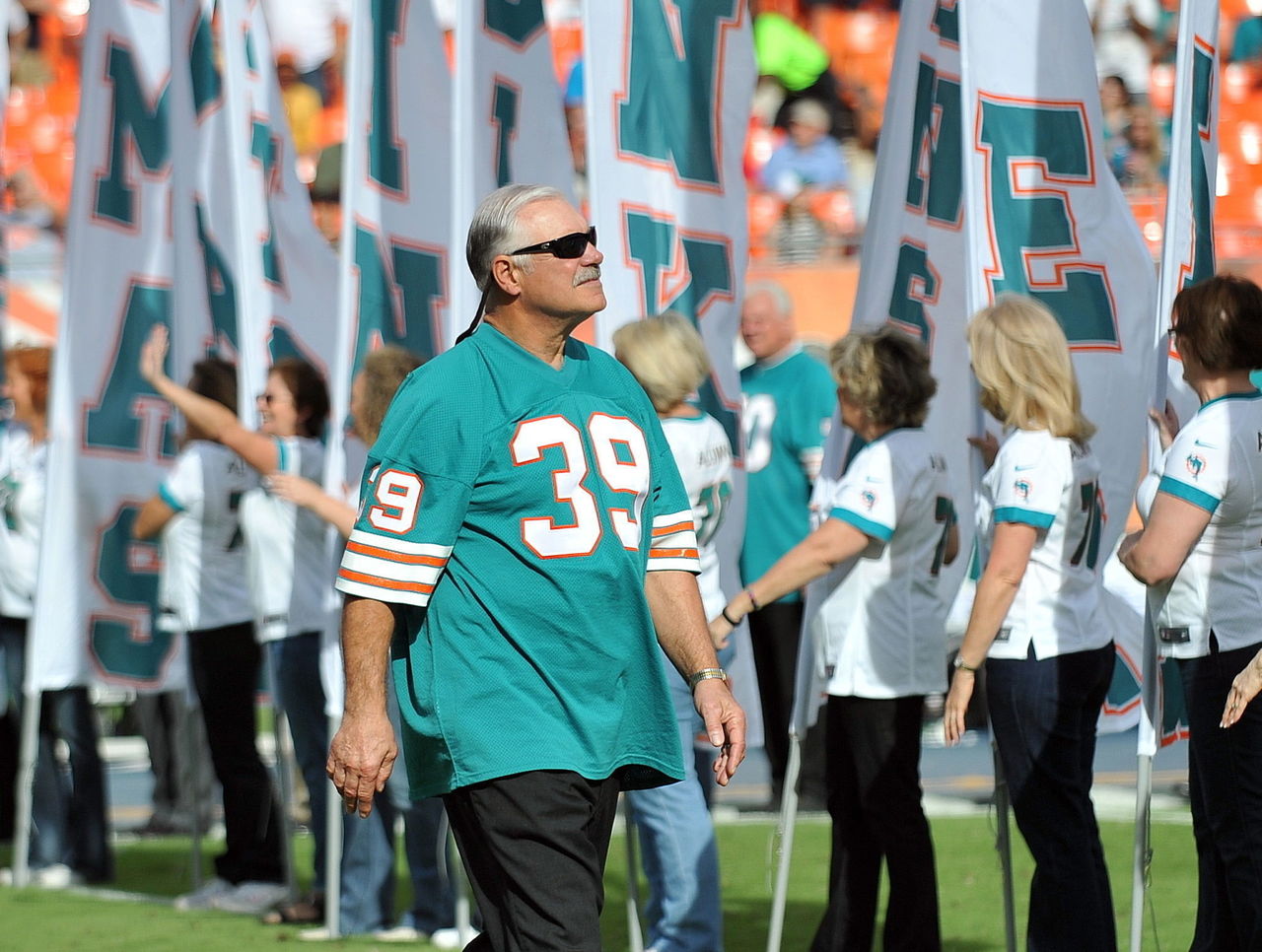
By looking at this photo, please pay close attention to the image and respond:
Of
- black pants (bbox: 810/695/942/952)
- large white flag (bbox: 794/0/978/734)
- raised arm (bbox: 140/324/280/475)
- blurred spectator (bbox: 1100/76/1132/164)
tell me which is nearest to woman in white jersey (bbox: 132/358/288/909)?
raised arm (bbox: 140/324/280/475)

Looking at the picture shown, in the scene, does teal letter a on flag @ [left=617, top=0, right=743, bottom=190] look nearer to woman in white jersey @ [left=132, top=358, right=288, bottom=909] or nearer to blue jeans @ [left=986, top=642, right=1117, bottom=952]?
woman in white jersey @ [left=132, top=358, right=288, bottom=909]

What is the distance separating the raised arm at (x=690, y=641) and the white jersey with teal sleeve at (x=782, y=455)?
4.97 meters

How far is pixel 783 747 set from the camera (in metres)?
8.91

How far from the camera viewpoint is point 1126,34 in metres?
17.1

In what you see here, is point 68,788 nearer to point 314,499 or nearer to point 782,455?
point 314,499

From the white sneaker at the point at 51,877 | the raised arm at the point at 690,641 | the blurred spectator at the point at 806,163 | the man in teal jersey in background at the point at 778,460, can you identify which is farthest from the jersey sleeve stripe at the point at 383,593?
the blurred spectator at the point at 806,163

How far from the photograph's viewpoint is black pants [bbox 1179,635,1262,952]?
14.0 ft

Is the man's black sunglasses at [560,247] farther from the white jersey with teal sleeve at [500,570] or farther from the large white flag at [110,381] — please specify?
the large white flag at [110,381]

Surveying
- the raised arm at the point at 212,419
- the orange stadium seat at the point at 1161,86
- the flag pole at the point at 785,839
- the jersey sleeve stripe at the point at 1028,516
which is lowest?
the flag pole at the point at 785,839

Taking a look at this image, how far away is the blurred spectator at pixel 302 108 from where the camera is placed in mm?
19234

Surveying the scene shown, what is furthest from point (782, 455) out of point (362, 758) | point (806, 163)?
point (806, 163)

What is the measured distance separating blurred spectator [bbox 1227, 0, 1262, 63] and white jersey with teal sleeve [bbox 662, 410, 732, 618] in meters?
12.7

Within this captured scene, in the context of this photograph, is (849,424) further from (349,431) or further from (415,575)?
(415,575)

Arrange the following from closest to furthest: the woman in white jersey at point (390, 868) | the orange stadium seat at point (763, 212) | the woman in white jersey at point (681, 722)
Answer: the woman in white jersey at point (681, 722) < the woman in white jersey at point (390, 868) < the orange stadium seat at point (763, 212)
